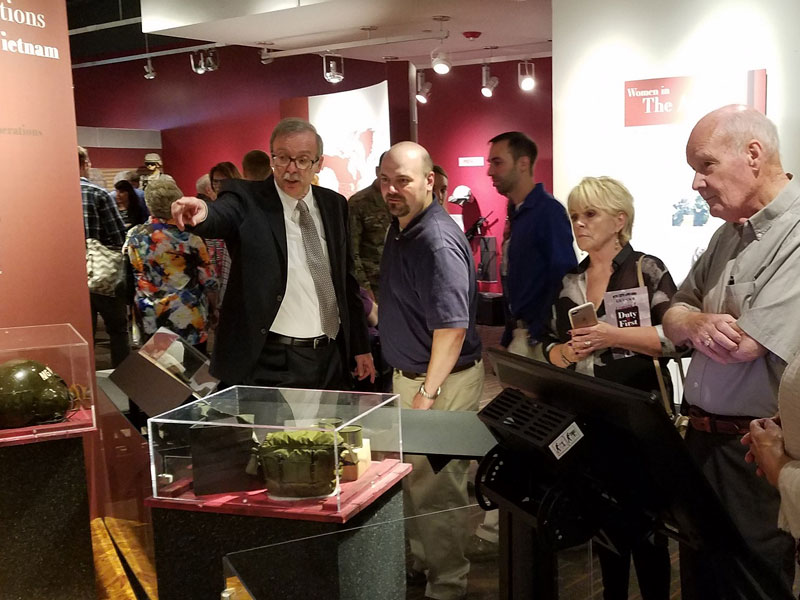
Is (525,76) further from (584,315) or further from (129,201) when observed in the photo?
(584,315)

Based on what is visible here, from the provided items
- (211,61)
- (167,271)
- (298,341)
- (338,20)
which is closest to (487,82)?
(338,20)

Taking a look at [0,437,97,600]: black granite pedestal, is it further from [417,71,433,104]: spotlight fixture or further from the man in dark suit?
[417,71,433,104]: spotlight fixture

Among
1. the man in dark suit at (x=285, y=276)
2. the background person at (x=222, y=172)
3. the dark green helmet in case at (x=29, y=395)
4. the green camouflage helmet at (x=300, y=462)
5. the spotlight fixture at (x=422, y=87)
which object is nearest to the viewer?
the green camouflage helmet at (x=300, y=462)

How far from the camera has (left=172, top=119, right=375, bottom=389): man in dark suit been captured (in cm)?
302

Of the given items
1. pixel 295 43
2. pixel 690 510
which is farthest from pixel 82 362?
pixel 295 43

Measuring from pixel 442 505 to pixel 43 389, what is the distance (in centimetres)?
137

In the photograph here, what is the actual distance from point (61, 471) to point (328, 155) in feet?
21.4

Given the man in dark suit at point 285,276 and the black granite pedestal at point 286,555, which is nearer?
the black granite pedestal at point 286,555

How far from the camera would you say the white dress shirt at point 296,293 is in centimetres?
308

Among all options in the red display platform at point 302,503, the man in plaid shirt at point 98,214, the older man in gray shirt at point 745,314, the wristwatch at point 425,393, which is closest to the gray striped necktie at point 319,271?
the wristwatch at point 425,393

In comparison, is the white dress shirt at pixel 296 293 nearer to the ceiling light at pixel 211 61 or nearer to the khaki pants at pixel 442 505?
the khaki pants at pixel 442 505

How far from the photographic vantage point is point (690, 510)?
1255mm

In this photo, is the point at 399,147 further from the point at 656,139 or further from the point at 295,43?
the point at 295,43

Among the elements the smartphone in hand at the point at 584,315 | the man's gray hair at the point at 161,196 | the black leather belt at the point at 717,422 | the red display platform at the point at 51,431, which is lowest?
the red display platform at the point at 51,431
